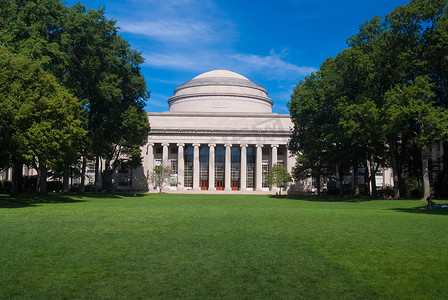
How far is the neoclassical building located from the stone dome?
5324 mm

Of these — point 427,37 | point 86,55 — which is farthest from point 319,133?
point 86,55

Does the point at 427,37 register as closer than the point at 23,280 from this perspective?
No

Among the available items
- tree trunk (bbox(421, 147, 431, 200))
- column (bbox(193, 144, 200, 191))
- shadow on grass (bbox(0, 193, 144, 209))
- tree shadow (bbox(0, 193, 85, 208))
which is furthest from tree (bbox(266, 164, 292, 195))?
tree shadow (bbox(0, 193, 85, 208))

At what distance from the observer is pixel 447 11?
37.0 m

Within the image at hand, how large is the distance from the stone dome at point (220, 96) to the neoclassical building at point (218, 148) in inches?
210

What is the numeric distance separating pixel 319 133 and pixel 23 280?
4480cm

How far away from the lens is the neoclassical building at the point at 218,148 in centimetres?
7769

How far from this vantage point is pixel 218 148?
81.2 meters

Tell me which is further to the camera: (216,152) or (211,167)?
(216,152)

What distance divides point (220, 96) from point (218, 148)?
13.8 meters

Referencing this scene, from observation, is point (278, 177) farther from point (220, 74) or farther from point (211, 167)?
point (220, 74)

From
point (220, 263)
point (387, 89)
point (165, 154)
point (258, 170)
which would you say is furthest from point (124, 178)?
point (220, 263)

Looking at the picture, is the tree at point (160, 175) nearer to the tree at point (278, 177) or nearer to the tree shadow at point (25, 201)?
the tree at point (278, 177)

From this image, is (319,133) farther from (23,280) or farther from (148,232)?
(23,280)
